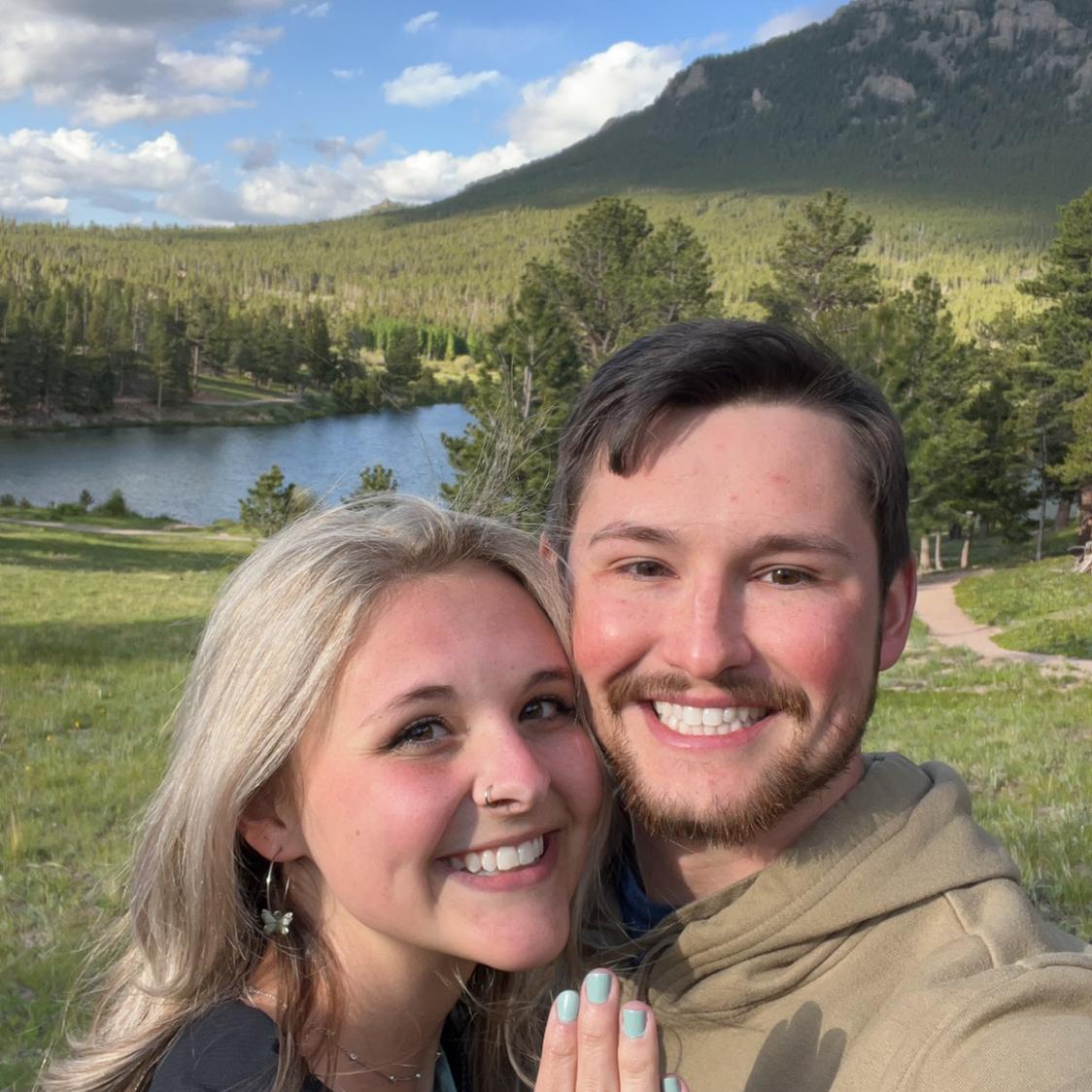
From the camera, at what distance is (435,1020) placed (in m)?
2.51

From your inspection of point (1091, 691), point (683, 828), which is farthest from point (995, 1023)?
point (1091, 691)

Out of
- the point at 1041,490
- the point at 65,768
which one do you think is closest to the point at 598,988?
the point at 65,768

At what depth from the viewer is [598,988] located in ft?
5.55

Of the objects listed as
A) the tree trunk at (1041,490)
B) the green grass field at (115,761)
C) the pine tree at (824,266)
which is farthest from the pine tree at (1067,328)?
the green grass field at (115,761)

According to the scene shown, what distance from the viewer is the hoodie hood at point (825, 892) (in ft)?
6.26

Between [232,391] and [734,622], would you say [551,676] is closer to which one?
[734,622]

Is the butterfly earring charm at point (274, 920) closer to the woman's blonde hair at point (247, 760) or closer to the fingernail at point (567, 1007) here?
the woman's blonde hair at point (247, 760)

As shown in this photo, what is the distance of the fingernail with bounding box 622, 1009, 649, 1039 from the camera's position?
1.63 m

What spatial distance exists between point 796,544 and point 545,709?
694mm

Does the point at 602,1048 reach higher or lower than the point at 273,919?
higher

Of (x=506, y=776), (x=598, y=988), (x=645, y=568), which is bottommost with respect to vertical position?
(x=598, y=988)

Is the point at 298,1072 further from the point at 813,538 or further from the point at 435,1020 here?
the point at 813,538

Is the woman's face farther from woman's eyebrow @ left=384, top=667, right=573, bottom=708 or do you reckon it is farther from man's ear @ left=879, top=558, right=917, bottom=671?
man's ear @ left=879, top=558, right=917, bottom=671

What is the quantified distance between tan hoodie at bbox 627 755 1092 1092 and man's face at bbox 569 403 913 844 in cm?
15
